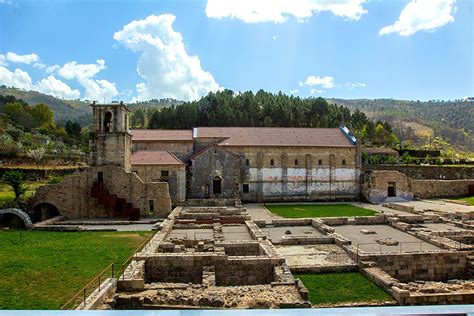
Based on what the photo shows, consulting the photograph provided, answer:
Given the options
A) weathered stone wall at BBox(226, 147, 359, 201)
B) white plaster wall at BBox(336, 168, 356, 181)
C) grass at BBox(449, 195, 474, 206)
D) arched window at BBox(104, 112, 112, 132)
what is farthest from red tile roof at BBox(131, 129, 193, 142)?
grass at BBox(449, 195, 474, 206)

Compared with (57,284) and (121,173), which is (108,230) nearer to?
(121,173)

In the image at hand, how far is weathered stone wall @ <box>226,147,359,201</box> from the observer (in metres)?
43.8

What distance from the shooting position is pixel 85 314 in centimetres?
378

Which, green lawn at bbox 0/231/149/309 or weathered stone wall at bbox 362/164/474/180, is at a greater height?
weathered stone wall at bbox 362/164/474/180

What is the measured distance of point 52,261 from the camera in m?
18.2

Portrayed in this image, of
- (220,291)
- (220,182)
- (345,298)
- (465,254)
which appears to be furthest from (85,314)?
(220,182)

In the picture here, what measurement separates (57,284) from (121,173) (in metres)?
18.8

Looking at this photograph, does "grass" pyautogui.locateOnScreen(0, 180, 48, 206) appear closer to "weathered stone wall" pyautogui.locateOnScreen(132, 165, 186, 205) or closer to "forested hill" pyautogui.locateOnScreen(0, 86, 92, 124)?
"weathered stone wall" pyautogui.locateOnScreen(132, 165, 186, 205)

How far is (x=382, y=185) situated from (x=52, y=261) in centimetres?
3453

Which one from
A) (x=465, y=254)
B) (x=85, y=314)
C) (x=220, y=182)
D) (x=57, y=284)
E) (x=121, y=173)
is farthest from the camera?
(x=220, y=182)

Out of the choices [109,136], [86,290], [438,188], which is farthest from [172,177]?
[438,188]

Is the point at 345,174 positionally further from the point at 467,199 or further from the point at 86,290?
the point at 86,290

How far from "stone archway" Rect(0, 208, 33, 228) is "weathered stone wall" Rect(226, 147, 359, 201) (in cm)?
2089

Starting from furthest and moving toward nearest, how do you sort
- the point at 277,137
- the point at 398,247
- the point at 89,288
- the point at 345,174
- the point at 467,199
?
the point at 277,137 → the point at 345,174 → the point at 467,199 → the point at 398,247 → the point at 89,288
